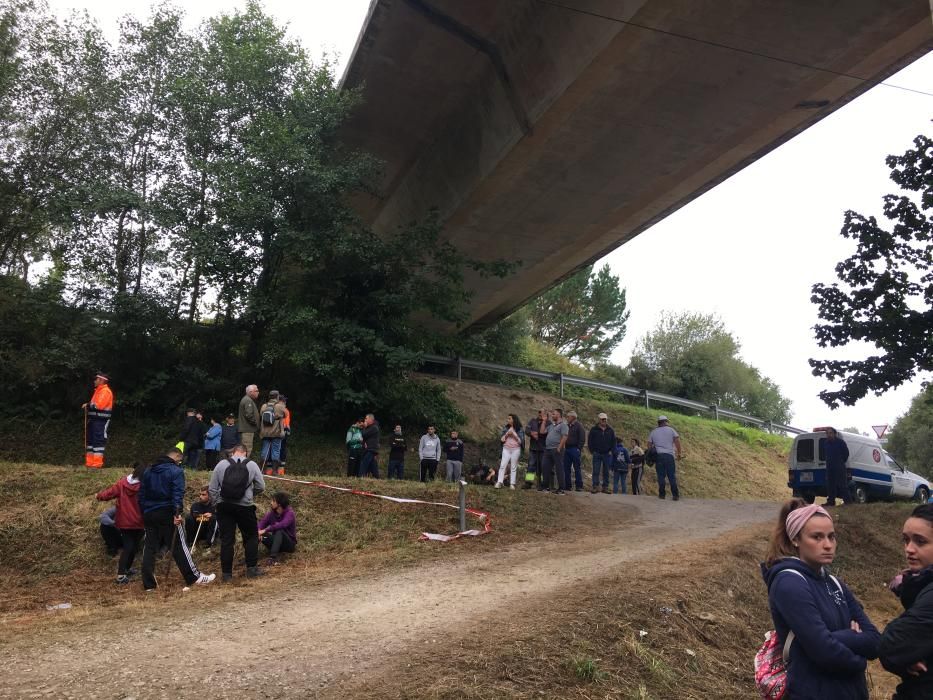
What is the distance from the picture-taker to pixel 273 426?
13.5 m

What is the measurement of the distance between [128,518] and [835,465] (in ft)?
45.2

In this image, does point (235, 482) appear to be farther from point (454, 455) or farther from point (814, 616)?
point (454, 455)

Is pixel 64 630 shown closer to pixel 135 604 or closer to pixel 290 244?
pixel 135 604

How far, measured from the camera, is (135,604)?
768 centimetres

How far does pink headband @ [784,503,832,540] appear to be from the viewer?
10.4 feet

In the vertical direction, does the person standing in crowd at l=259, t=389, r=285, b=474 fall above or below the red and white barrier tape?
above

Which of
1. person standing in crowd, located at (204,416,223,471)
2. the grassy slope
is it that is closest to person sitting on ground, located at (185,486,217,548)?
person standing in crowd, located at (204,416,223,471)

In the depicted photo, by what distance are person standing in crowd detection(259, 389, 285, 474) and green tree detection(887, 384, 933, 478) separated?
4291 centimetres

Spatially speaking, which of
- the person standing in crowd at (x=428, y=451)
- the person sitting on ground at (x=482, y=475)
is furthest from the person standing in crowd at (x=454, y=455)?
the person sitting on ground at (x=482, y=475)

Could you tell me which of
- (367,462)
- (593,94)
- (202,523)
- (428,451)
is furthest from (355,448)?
(593,94)

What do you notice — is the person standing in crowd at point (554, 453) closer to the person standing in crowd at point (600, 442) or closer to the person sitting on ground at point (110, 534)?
the person standing in crowd at point (600, 442)

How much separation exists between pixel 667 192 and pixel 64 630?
1465 centimetres

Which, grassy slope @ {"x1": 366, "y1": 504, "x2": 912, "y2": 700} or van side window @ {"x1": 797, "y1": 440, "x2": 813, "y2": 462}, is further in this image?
van side window @ {"x1": 797, "y1": 440, "x2": 813, "y2": 462}

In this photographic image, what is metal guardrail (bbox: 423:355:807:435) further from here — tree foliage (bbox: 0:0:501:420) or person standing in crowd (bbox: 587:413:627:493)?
person standing in crowd (bbox: 587:413:627:493)
